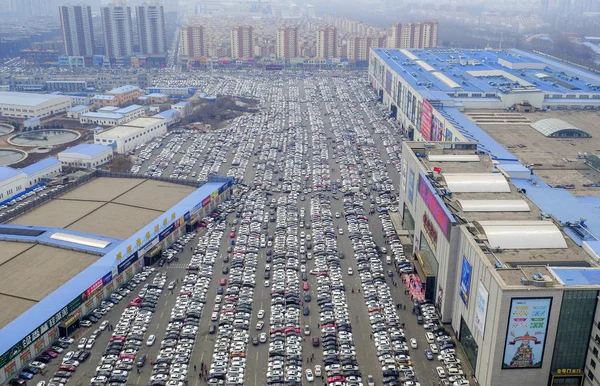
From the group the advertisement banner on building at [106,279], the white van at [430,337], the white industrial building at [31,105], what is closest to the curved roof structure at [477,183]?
the white van at [430,337]

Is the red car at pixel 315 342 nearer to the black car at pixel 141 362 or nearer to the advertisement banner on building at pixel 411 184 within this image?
the black car at pixel 141 362

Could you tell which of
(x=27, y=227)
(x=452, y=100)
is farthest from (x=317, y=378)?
(x=452, y=100)

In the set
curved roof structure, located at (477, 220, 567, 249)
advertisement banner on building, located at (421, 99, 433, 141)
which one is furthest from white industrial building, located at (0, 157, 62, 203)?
curved roof structure, located at (477, 220, 567, 249)

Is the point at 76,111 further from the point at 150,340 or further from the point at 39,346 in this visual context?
the point at 150,340

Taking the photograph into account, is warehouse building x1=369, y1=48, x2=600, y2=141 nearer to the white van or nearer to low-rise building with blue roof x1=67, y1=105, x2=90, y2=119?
the white van

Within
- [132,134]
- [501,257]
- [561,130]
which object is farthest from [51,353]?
[561,130]

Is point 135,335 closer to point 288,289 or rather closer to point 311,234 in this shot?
point 288,289
